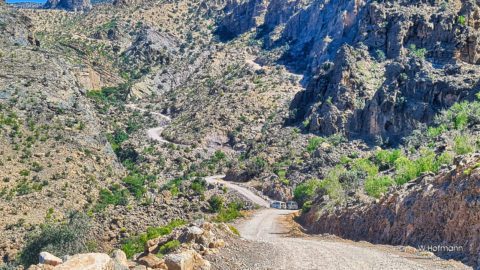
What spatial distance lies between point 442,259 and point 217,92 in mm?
100229

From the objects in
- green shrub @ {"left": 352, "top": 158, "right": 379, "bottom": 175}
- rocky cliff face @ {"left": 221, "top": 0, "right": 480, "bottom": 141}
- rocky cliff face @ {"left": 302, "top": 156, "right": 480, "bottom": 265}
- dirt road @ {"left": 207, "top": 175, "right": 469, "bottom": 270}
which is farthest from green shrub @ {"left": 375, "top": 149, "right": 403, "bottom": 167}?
dirt road @ {"left": 207, "top": 175, "right": 469, "bottom": 270}

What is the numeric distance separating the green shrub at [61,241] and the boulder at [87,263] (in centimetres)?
1554

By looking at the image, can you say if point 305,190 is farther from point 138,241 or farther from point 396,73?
point 138,241

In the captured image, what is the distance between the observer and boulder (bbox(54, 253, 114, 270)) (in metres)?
12.2

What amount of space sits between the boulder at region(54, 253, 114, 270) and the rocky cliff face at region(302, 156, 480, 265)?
12257 mm

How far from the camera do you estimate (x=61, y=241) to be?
94.5 ft

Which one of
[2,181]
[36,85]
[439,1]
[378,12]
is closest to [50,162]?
[2,181]

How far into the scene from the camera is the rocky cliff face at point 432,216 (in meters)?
21.2

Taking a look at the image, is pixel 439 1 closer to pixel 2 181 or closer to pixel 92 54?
pixel 2 181

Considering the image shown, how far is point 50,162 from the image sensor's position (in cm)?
6084

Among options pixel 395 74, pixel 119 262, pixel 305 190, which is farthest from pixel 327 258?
pixel 395 74

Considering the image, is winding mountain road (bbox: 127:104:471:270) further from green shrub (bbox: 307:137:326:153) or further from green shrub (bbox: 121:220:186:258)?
green shrub (bbox: 307:137:326:153)

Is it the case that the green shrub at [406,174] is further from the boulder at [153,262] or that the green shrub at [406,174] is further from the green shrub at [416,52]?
the green shrub at [416,52]

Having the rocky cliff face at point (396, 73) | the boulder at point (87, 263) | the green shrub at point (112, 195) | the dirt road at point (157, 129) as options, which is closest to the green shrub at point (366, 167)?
the rocky cliff face at point (396, 73)
